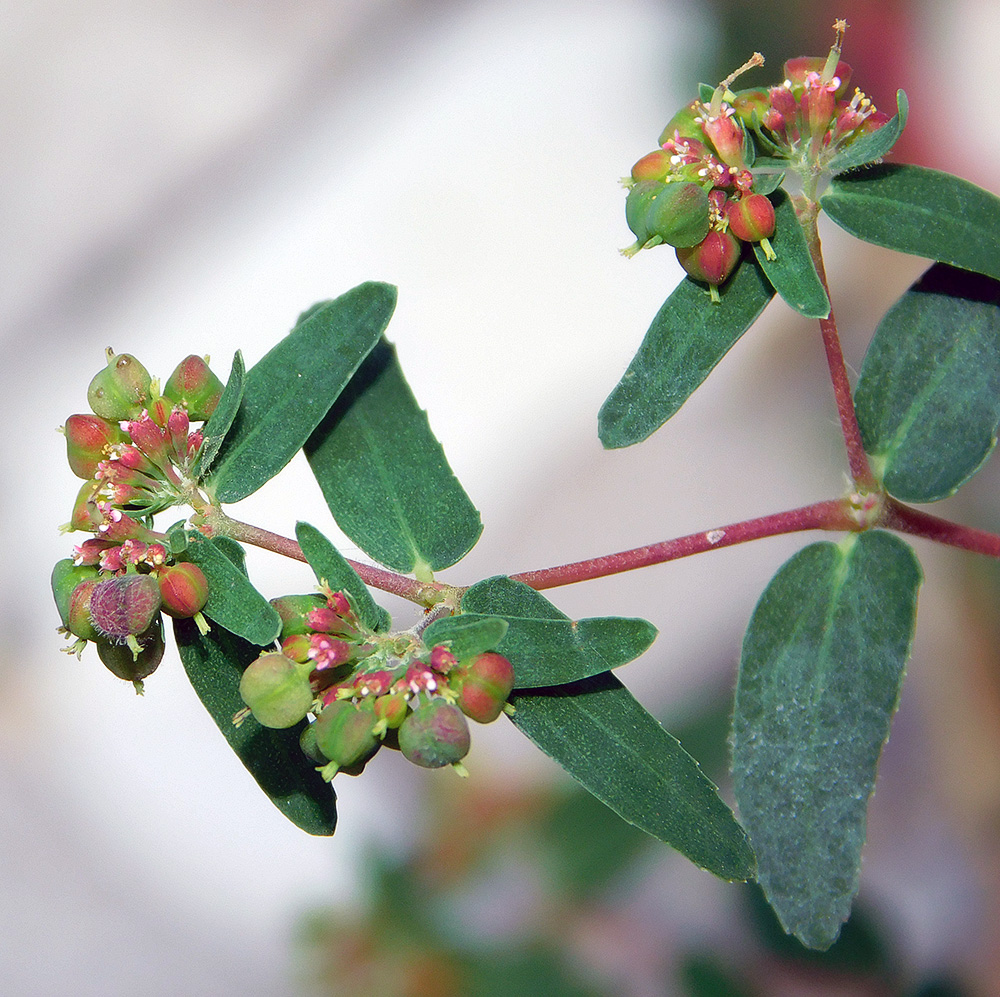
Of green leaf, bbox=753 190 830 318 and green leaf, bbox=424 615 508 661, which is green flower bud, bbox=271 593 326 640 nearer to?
green leaf, bbox=424 615 508 661

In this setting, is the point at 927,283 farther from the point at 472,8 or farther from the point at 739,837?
the point at 472,8

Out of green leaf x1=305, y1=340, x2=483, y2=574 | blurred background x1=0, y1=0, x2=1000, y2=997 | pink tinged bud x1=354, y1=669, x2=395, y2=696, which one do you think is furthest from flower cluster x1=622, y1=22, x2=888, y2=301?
blurred background x1=0, y1=0, x2=1000, y2=997

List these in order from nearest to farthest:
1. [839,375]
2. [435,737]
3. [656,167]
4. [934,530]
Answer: [435,737] → [656,167] → [839,375] → [934,530]

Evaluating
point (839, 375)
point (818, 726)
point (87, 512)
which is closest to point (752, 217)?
point (839, 375)

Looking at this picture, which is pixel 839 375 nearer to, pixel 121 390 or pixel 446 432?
pixel 121 390

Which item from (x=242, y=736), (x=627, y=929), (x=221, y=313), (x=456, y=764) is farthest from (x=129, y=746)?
(x=456, y=764)
